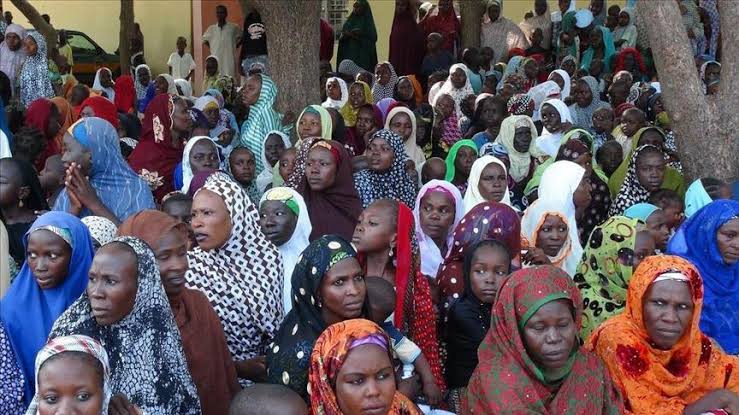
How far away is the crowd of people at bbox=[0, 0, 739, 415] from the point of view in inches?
131

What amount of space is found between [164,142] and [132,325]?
4821 millimetres

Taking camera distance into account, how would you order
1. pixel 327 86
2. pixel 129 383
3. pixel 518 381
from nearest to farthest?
1. pixel 129 383
2. pixel 518 381
3. pixel 327 86

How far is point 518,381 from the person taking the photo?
11.5ft

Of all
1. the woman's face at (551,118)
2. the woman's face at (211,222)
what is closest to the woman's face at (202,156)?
the woman's face at (211,222)

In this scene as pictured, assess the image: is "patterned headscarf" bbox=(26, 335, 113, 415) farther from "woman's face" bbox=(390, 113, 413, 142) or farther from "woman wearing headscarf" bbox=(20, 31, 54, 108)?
"woman wearing headscarf" bbox=(20, 31, 54, 108)

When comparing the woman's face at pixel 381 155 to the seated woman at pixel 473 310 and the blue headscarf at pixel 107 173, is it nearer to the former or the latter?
the blue headscarf at pixel 107 173

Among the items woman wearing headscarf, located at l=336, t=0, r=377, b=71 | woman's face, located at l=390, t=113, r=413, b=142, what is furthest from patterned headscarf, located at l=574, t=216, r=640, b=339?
woman wearing headscarf, located at l=336, t=0, r=377, b=71

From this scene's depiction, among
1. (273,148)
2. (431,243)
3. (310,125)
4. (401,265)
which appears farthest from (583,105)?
(401,265)

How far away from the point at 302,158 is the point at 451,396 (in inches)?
104

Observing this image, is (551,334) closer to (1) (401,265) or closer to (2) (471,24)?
(1) (401,265)

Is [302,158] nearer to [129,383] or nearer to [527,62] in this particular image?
[129,383]

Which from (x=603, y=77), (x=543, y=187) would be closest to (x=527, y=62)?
(x=603, y=77)

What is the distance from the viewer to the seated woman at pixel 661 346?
3.91 metres

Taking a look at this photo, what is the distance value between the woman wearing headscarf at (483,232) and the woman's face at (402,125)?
4.17 metres
